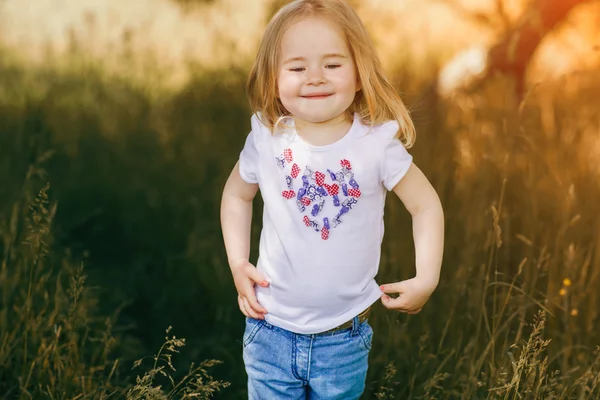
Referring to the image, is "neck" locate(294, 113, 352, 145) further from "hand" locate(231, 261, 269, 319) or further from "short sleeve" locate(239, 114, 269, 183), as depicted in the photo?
"hand" locate(231, 261, 269, 319)

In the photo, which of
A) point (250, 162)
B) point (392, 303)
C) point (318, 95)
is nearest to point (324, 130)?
point (318, 95)

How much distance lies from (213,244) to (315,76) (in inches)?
59.4

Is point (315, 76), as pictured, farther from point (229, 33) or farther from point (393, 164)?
point (229, 33)

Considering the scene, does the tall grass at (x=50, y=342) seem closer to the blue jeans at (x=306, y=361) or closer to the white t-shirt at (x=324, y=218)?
the blue jeans at (x=306, y=361)

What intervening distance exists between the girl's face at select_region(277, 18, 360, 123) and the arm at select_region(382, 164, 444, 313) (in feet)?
0.81

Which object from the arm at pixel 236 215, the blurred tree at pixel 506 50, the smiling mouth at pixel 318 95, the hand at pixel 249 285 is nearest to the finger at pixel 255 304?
the hand at pixel 249 285

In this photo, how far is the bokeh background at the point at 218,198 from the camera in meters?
2.73

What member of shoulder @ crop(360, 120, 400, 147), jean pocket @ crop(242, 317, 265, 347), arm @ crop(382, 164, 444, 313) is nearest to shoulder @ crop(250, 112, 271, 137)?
shoulder @ crop(360, 120, 400, 147)

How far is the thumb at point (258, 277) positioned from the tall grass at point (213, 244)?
0.33 metres

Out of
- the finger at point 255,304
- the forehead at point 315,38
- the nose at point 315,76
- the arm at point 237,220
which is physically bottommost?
the finger at point 255,304

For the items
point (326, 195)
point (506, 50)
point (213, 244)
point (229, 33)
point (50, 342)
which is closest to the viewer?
point (326, 195)

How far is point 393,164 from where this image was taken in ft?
6.83

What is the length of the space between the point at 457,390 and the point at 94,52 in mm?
2836

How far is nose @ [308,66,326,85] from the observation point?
2064mm
